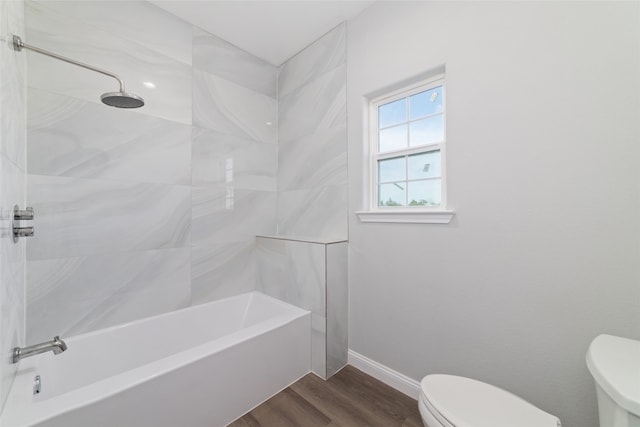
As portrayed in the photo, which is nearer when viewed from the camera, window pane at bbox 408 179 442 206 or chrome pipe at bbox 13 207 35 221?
chrome pipe at bbox 13 207 35 221

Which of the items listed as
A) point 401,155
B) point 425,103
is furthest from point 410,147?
point 425,103

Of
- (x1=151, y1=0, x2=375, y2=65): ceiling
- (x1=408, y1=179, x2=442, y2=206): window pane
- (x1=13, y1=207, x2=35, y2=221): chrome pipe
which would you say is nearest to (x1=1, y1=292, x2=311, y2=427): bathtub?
(x1=13, y1=207, x2=35, y2=221): chrome pipe

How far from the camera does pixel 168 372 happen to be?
1.19 metres

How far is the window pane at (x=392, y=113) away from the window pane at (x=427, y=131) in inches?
4.9

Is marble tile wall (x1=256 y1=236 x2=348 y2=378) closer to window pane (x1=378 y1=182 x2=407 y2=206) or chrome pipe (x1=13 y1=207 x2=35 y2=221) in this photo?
window pane (x1=378 y1=182 x2=407 y2=206)

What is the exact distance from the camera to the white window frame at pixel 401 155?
1544 millimetres

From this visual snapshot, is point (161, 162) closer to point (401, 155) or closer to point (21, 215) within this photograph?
point (21, 215)

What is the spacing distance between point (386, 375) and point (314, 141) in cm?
194

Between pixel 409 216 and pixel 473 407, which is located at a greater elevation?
pixel 409 216

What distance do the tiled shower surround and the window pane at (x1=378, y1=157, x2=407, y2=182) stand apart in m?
0.30

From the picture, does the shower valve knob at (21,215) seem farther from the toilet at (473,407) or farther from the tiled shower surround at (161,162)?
the toilet at (473,407)

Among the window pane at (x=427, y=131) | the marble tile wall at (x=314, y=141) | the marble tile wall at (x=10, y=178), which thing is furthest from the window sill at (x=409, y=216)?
the marble tile wall at (x=10, y=178)

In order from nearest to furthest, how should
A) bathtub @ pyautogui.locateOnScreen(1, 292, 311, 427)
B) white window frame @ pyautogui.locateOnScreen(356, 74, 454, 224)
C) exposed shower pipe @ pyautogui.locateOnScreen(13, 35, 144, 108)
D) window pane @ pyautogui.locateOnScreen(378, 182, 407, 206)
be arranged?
bathtub @ pyautogui.locateOnScreen(1, 292, 311, 427), exposed shower pipe @ pyautogui.locateOnScreen(13, 35, 144, 108), white window frame @ pyautogui.locateOnScreen(356, 74, 454, 224), window pane @ pyautogui.locateOnScreen(378, 182, 407, 206)

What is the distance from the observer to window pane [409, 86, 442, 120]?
1.64 metres
